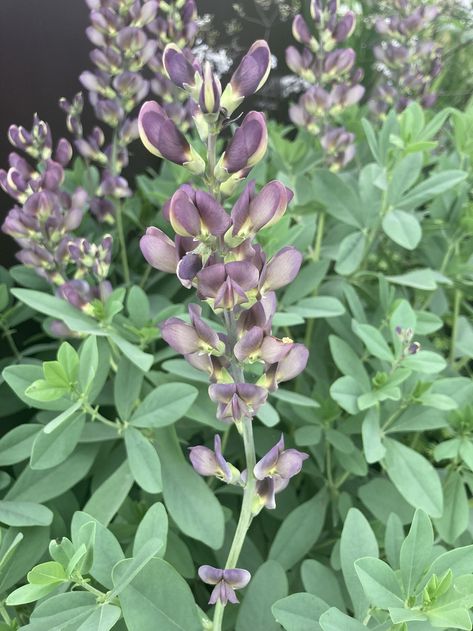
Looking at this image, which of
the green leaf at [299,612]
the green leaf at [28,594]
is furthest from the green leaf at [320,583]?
the green leaf at [28,594]

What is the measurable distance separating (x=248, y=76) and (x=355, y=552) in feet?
1.66

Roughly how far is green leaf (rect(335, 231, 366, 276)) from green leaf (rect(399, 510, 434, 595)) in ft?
1.62

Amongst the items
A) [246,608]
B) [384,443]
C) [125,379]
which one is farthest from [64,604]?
[384,443]

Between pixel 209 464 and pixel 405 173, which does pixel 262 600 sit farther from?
pixel 405 173

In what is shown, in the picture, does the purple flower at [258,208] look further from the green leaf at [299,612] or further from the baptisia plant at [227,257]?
the green leaf at [299,612]

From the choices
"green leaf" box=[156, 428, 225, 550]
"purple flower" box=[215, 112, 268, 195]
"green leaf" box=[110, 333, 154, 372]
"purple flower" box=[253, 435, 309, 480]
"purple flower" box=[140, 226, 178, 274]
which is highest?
"purple flower" box=[215, 112, 268, 195]

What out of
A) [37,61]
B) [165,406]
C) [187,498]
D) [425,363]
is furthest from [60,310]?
[37,61]

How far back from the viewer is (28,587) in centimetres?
59

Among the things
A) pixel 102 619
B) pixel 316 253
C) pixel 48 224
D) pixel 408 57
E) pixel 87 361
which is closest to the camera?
pixel 102 619

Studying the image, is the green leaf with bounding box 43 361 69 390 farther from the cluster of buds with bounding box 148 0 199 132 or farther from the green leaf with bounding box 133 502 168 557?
the cluster of buds with bounding box 148 0 199 132

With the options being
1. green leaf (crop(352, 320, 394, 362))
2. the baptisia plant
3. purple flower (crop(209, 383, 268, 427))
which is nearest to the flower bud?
the baptisia plant

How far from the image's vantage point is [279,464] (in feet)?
1.77

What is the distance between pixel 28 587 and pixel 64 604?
39 millimetres

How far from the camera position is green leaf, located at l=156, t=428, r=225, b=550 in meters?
0.77
